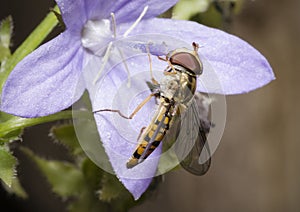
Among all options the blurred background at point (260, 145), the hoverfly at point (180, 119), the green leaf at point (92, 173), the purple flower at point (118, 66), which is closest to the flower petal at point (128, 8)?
the purple flower at point (118, 66)

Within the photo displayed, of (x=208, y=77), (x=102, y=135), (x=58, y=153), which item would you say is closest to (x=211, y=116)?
(x=208, y=77)

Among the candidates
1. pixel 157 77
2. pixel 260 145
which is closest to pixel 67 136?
pixel 157 77

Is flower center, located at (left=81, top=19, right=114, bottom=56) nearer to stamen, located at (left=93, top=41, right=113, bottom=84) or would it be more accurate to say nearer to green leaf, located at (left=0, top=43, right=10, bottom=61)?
stamen, located at (left=93, top=41, right=113, bottom=84)

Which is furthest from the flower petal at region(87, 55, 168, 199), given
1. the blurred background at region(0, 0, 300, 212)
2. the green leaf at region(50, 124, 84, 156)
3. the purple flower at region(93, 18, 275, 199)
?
the blurred background at region(0, 0, 300, 212)

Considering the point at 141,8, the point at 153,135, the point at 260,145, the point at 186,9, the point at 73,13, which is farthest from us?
the point at 260,145

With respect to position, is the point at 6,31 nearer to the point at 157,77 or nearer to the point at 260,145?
the point at 157,77
